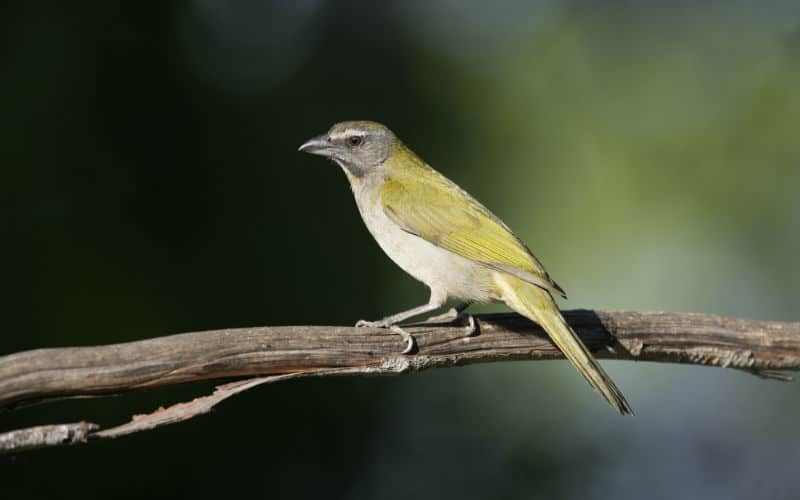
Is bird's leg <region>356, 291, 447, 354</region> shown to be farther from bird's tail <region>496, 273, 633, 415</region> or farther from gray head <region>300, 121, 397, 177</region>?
gray head <region>300, 121, 397, 177</region>

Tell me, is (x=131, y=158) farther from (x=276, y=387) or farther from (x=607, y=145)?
(x=607, y=145)

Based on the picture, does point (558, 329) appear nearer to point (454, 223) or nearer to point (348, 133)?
point (454, 223)

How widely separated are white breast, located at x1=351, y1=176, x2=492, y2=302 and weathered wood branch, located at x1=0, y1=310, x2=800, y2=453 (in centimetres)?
25

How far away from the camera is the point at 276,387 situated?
18.2 feet

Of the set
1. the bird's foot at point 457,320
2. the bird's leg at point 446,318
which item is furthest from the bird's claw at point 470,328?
the bird's leg at point 446,318

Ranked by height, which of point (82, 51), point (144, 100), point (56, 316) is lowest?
point (56, 316)

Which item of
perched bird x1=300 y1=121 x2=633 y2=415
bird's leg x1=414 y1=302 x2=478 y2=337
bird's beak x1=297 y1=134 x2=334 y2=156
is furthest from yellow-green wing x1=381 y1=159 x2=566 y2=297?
bird's beak x1=297 y1=134 x2=334 y2=156

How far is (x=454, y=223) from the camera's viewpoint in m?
5.17

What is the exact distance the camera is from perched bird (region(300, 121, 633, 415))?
442cm

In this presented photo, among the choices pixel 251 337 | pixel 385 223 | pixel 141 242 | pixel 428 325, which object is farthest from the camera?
pixel 141 242

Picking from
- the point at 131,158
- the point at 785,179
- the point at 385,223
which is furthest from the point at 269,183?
the point at 785,179

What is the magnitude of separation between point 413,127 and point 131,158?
2300 millimetres

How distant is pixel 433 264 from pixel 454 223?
0.34m

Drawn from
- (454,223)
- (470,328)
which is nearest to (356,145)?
(454,223)
